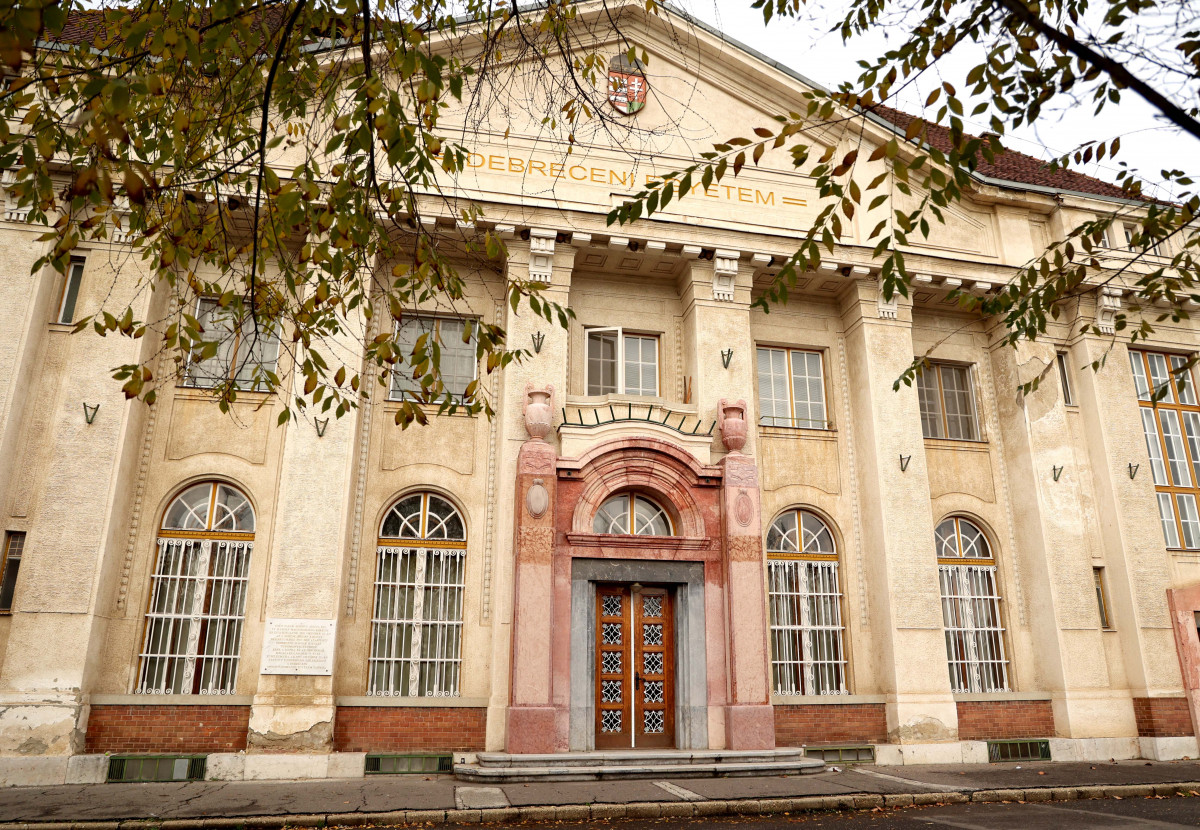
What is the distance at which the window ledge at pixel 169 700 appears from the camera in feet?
38.6

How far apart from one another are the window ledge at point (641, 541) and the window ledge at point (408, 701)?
2751mm

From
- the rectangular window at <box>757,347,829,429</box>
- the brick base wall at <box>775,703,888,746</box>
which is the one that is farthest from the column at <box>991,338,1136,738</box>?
the rectangular window at <box>757,347,829,429</box>

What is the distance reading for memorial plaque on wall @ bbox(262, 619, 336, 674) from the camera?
1187 centimetres

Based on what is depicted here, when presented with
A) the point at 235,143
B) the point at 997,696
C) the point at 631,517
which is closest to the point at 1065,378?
the point at 997,696

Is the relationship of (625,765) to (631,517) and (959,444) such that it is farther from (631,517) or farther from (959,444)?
(959,444)

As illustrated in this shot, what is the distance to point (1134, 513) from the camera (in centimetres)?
1552

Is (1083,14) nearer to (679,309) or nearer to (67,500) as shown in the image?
(679,309)

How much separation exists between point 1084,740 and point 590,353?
1043 cm

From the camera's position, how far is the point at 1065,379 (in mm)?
16781

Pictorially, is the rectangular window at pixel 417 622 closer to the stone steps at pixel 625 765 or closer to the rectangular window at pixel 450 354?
the stone steps at pixel 625 765

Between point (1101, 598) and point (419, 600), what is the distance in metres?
11.9

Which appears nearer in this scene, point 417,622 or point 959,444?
point 417,622

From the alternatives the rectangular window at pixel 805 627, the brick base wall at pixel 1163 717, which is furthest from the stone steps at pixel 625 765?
the brick base wall at pixel 1163 717

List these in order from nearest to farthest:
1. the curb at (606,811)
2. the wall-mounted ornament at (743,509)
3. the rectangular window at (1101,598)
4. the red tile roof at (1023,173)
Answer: the curb at (606,811)
the wall-mounted ornament at (743,509)
the rectangular window at (1101,598)
the red tile roof at (1023,173)
